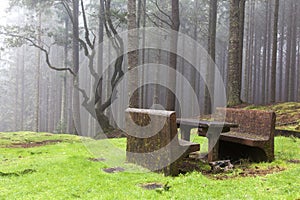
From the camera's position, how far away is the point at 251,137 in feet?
16.5

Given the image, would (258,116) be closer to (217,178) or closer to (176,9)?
(217,178)

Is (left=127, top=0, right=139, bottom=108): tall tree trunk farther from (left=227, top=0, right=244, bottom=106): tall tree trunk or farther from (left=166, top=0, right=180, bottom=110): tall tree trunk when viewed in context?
Result: (left=166, top=0, right=180, bottom=110): tall tree trunk

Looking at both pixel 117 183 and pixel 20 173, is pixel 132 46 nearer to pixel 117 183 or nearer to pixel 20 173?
pixel 20 173

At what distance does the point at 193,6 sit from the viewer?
25609 millimetres

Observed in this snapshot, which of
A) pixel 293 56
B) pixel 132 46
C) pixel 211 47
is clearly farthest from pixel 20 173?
pixel 293 56

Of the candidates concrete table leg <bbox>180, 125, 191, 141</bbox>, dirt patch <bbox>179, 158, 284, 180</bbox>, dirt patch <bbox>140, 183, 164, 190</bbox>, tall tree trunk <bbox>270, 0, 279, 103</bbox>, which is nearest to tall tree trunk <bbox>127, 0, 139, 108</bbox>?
concrete table leg <bbox>180, 125, 191, 141</bbox>

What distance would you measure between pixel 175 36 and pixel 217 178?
9.76 m

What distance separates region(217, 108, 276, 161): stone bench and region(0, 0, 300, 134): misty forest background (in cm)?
329

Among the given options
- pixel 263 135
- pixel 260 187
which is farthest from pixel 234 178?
pixel 263 135

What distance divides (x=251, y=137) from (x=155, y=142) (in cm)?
173

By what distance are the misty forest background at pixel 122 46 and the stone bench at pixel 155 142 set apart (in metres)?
3.19

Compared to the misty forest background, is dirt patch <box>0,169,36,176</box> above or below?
below

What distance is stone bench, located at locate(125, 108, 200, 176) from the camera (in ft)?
13.4

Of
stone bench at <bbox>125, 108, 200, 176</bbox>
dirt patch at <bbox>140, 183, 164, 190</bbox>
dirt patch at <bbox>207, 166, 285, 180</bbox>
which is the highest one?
stone bench at <bbox>125, 108, 200, 176</bbox>
